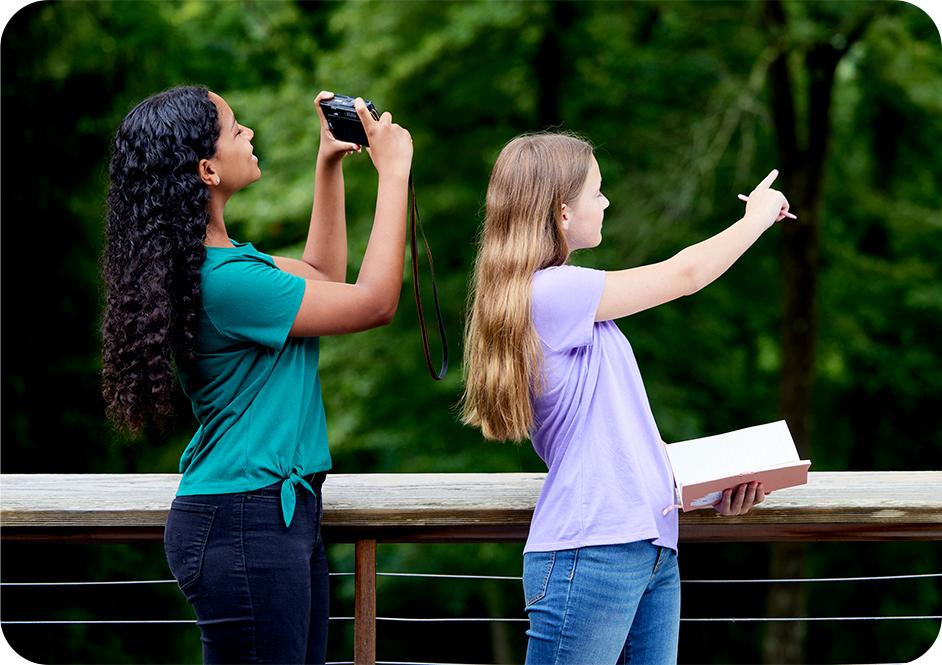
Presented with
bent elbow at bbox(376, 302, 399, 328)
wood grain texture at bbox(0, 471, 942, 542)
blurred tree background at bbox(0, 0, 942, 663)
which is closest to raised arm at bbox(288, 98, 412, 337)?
bent elbow at bbox(376, 302, 399, 328)

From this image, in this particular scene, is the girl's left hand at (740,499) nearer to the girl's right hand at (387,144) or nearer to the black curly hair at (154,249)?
the girl's right hand at (387,144)

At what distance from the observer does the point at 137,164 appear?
185cm

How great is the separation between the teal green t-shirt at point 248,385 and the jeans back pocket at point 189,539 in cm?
3

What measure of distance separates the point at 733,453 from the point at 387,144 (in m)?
0.83

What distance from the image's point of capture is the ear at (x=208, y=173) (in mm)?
1865

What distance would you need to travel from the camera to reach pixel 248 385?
1854 millimetres

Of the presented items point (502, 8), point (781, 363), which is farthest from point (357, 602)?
point (781, 363)

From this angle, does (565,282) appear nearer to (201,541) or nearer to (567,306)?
(567,306)

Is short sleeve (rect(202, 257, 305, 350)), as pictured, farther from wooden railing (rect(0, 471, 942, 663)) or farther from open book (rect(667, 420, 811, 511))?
open book (rect(667, 420, 811, 511))

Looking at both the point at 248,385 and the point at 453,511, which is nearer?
the point at 248,385

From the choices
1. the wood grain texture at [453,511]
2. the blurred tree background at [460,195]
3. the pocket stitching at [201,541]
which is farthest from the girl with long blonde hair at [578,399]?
the blurred tree background at [460,195]

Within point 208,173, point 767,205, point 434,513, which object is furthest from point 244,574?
point 767,205

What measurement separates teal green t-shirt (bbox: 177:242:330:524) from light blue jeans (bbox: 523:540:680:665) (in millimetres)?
446

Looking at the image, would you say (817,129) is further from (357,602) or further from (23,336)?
(357,602)
